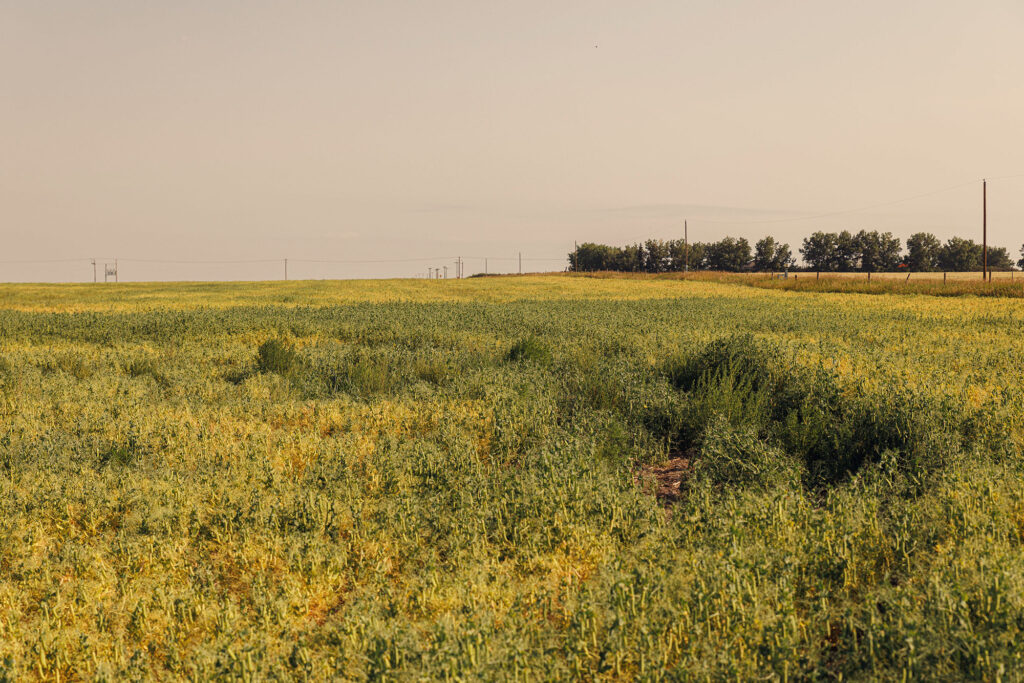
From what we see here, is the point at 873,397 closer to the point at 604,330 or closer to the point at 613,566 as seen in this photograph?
the point at 613,566

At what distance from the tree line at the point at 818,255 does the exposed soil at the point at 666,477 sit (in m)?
94.0

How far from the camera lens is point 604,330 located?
1574 centimetres

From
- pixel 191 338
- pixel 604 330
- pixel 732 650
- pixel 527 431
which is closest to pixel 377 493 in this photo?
pixel 527 431

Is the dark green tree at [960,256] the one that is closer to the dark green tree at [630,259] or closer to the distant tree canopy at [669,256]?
the distant tree canopy at [669,256]

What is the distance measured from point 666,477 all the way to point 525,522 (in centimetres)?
257

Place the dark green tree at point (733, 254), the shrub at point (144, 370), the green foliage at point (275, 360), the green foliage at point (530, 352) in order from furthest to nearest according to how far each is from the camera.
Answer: the dark green tree at point (733, 254), the green foliage at point (530, 352), the green foliage at point (275, 360), the shrub at point (144, 370)

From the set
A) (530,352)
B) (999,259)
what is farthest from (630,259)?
(530,352)

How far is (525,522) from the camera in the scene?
5383mm

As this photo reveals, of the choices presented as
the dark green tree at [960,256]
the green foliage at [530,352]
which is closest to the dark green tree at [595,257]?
the dark green tree at [960,256]

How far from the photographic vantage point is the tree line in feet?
376

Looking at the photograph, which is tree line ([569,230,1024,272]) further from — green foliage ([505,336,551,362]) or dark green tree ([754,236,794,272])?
green foliage ([505,336,551,362])

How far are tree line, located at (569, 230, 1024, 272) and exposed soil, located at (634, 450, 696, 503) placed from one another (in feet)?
308

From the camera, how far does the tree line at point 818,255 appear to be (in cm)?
11475

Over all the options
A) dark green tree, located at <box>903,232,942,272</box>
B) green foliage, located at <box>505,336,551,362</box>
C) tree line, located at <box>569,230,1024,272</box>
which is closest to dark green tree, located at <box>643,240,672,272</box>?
tree line, located at <box>569,230,1024,272</box>
